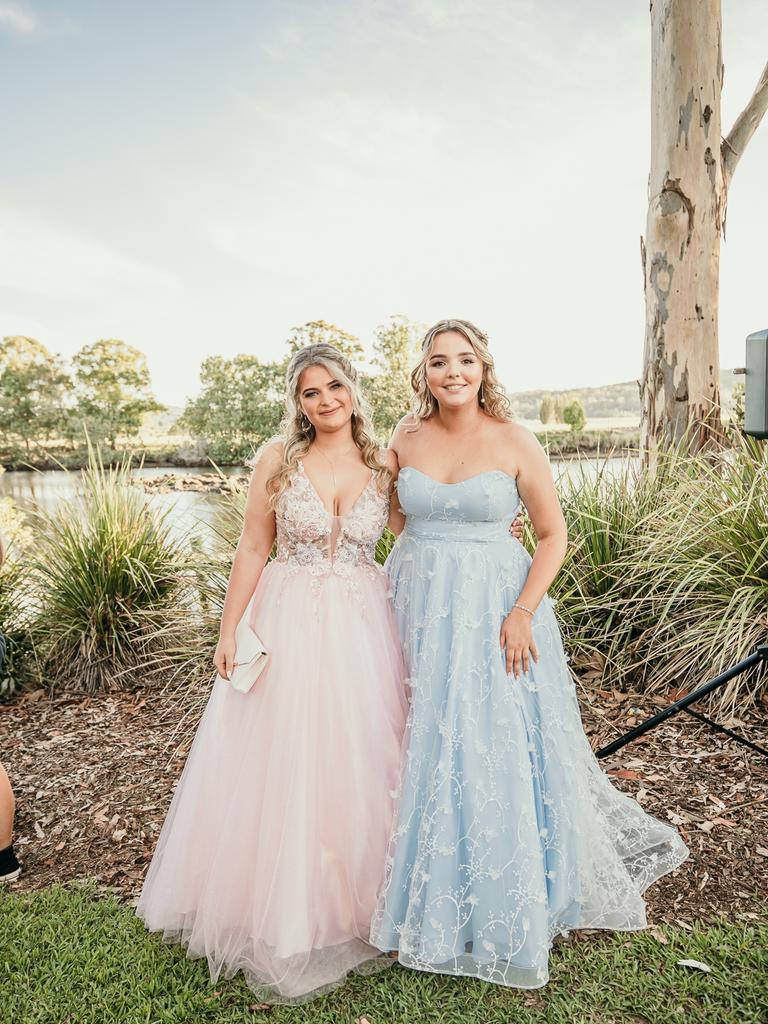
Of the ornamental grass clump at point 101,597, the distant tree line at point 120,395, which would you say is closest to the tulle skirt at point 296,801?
the ornamental grass clump at point 101,597

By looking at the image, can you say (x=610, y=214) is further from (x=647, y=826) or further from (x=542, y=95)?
(x=647, y=826)

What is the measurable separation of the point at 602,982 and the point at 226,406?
1136 inches

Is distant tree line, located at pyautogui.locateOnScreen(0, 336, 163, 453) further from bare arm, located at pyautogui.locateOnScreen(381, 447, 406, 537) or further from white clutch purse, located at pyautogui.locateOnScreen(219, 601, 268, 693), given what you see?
white clutch purse, located at pyautogui.locateOnScreen(219, 601, 268, 693)

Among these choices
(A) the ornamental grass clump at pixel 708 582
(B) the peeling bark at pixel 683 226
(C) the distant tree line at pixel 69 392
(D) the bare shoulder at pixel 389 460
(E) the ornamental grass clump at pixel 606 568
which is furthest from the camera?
(C) the distant tree line at pixel 69 392

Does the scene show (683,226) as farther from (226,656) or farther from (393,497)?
(226,656)

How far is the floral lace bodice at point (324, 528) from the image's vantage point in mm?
2320

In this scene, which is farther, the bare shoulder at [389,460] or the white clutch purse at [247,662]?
the bare shoulder at [389,460]

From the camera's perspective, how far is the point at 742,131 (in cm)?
551

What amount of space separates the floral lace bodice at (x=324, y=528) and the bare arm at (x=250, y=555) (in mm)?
66

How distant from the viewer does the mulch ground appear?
269 cm

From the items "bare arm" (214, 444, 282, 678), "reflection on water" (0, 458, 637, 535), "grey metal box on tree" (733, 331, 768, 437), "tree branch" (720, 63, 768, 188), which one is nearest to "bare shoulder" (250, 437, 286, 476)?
"bare arm" (214, 444, 282, 678)

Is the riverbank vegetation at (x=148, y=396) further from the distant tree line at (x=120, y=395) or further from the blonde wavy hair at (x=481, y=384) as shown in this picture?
the blonde wavy hair at (x=481, y=384)

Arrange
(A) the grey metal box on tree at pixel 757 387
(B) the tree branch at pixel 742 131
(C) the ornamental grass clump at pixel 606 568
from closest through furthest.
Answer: (A) the grey metal box on tree at pixel 757 387
(C) the ornamental grass clump at pixel 606 568
(B) the tree branch at pixel 742 131

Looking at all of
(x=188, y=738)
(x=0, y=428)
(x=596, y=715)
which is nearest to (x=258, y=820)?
(x=188, y=738)
